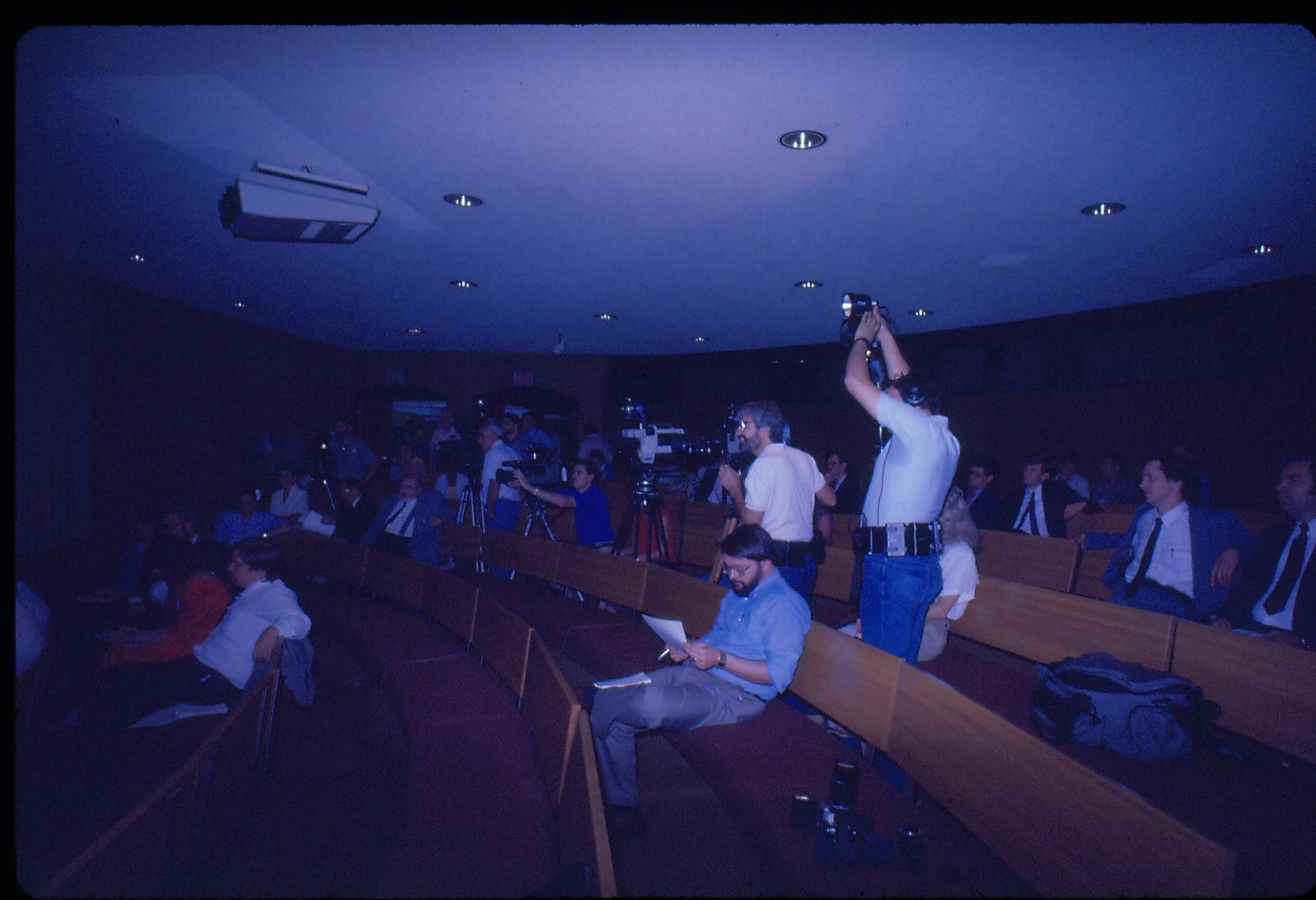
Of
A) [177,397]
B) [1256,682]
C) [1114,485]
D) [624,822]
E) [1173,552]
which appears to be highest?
[177,397]

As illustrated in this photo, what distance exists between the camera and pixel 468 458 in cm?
599

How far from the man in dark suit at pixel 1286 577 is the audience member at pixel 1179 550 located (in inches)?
3.7

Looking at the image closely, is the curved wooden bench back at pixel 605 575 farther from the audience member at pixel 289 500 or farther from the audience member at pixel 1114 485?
the audience member at pixel 1114 485

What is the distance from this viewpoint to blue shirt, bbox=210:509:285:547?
5984mm

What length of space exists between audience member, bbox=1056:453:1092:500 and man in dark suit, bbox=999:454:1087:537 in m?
1.18

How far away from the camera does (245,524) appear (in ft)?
19.8

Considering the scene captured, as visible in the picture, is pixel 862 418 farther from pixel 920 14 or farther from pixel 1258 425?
pixel 920 14

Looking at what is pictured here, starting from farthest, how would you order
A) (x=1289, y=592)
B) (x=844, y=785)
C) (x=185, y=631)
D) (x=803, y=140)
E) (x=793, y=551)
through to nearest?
(x=185, y=631) → (x=793, y=551) → (x=803, y=140) → (x=1289, y=592) → (x=844, y=785)

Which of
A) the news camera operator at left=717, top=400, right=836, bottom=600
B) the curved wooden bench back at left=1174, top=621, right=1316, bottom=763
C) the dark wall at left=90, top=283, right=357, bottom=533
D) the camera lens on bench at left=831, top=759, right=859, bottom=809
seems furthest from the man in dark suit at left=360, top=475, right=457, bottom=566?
the curved wooden bench back at left=1174, top=621, right=1316, bottom=763

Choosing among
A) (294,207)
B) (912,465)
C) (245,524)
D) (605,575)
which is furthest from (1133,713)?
(245,524)

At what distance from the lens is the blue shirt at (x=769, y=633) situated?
240 centimetres

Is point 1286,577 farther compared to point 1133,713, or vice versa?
point 1286,577

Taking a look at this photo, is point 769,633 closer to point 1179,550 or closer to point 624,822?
point 624,822

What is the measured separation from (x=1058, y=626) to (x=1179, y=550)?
83 cm
